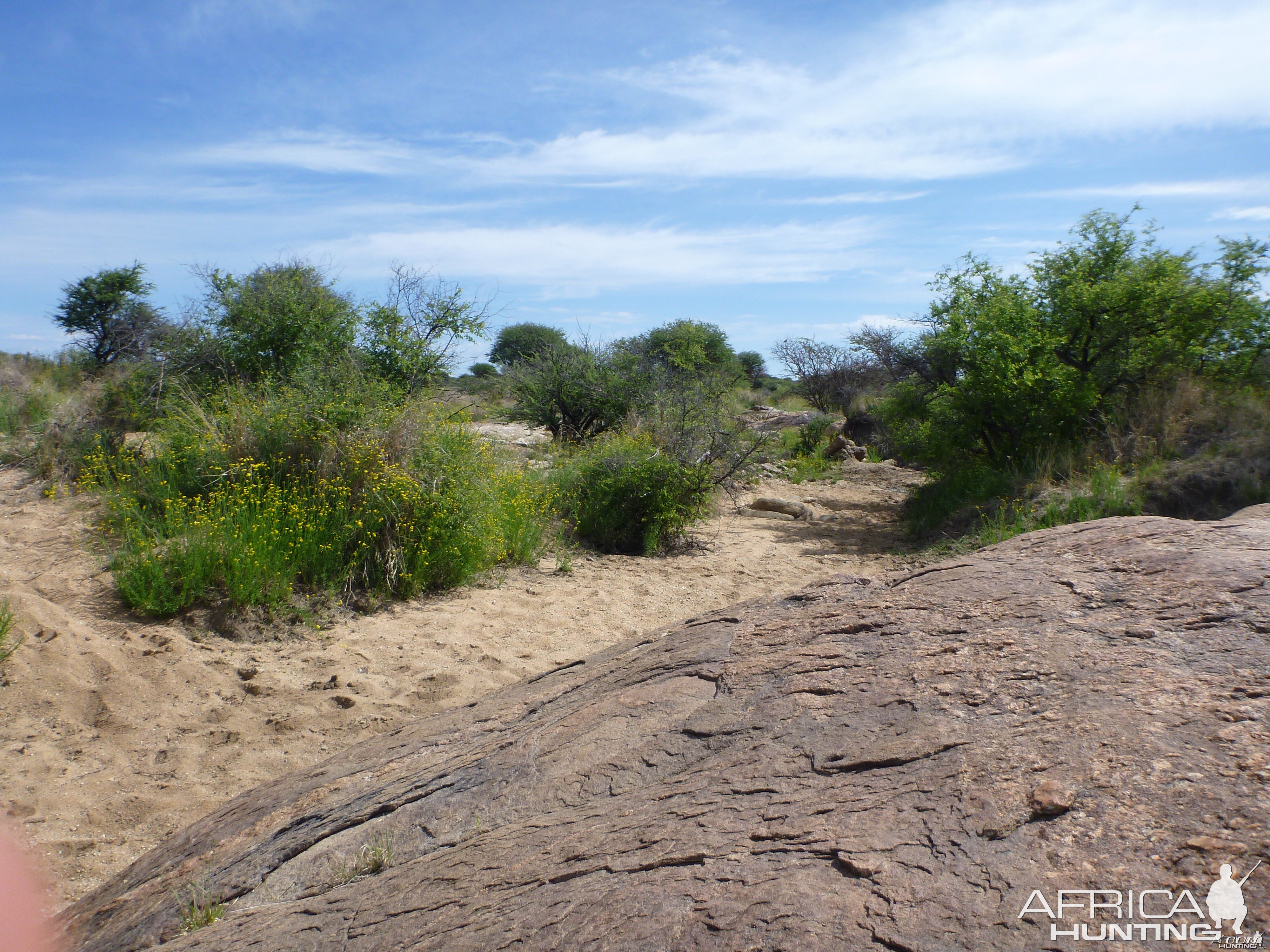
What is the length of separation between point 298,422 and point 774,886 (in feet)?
21.6

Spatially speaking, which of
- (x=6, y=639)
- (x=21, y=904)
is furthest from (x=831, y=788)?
(x=6, y=639)

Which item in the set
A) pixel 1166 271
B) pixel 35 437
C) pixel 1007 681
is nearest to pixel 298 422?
pixel 35 437

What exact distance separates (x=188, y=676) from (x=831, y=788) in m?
4.70

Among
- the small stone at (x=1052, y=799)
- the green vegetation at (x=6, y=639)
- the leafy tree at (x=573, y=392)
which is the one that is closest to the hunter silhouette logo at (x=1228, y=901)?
the small stone at (x=1052, y=799)

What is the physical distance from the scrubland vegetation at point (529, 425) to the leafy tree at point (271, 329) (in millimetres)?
32

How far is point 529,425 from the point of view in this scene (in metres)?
14.6

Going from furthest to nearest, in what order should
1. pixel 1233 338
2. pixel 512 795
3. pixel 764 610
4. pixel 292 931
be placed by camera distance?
pixel 1233 338, pixel 764 610, pixel 512 795, pixel 292 931

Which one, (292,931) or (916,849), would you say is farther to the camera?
(292,931)

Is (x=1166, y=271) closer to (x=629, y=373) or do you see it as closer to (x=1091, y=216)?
(x=1091, y=216)

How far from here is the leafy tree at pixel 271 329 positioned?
909 centimetres

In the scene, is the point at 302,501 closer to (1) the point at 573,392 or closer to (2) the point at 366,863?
(2) the point at 366,863

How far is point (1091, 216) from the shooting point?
1199 cm

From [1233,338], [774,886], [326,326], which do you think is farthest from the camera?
[1233,338]

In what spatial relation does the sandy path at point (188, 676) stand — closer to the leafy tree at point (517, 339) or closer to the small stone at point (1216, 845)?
the small stone at point (1216, 845)
